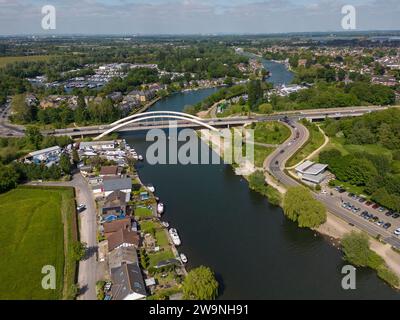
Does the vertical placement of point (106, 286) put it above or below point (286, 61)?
below

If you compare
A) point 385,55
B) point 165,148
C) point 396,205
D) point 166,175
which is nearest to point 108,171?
point 166,175

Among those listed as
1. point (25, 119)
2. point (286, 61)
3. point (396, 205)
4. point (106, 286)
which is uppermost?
point (286, 61)

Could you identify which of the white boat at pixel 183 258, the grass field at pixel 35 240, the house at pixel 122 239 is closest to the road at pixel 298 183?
the white boat at pixel 183 258

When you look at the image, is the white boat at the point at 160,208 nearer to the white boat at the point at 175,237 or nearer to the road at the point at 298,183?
the white boat at the point at 175,237

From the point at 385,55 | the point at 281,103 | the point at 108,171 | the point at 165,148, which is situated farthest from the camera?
the point at 385,55

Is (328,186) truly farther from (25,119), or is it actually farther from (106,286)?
(25,119)

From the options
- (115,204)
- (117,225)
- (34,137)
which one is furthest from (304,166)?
(34,137)
